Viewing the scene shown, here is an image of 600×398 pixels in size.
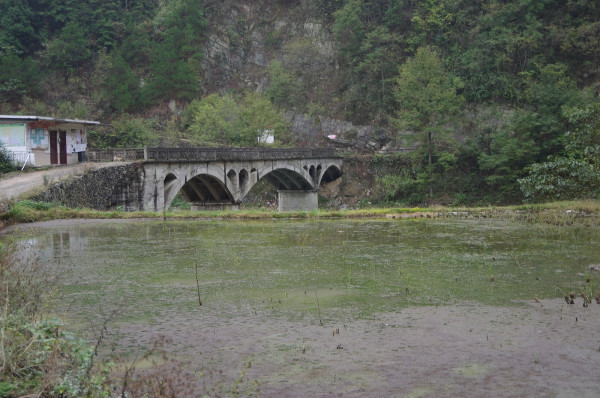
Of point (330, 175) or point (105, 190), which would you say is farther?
point (330, 175)

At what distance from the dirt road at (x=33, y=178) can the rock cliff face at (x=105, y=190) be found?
19.6 inches

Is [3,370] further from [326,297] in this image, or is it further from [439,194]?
[439,194]

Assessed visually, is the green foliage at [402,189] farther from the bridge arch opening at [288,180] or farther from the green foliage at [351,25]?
the green foliage at [351,25]

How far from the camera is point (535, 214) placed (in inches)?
1214

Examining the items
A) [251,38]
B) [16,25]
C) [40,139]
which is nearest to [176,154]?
[40,139]

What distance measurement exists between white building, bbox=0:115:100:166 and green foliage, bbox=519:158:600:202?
95.9 ft

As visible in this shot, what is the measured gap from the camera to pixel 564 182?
39.0 meters

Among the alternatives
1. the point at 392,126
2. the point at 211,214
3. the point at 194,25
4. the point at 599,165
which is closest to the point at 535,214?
the point at 599,165

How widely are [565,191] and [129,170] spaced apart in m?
26.1

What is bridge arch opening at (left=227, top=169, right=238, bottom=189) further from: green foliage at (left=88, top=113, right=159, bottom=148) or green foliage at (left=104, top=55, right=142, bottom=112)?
green foliage at (left=104, top=55, right=142, bottom=112)

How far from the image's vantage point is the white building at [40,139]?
1451 inches

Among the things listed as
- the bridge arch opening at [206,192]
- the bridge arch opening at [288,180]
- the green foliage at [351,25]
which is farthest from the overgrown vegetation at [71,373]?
the green foliage at [351,25]

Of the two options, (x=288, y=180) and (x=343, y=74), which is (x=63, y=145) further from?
(x=343, y=74)

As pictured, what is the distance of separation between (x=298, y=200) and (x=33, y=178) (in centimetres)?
3671
